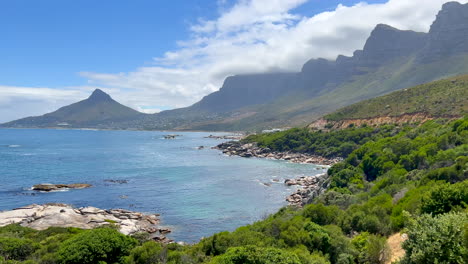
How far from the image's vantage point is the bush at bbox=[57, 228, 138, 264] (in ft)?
69.8

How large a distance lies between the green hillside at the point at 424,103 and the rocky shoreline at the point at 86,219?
74.0 m

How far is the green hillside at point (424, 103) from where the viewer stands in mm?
84188

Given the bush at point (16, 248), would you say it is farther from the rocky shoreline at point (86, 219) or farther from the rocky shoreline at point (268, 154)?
the rocky shoreline at point (268, 154)

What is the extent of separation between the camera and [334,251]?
21.0 m

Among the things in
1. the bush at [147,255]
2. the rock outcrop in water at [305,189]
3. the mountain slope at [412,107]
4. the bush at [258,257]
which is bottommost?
the rock outcrop in water at [305,189]

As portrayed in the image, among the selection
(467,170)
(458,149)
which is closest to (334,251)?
(467,170)

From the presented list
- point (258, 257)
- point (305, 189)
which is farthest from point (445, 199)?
point (305, 189)

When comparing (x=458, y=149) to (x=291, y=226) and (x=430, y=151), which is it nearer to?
(x=430, y=151)

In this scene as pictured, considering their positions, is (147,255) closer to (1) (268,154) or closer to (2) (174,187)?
(2) (174,187)

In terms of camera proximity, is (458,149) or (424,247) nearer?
(424,247)

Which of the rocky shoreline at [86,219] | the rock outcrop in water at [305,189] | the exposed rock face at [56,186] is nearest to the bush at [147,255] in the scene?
the rocky shoreline at [86,219]

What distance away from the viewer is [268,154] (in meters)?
114

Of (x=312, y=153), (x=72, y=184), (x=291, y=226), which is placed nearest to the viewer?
(x=291, y=226)

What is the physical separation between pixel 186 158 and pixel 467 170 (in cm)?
8859
